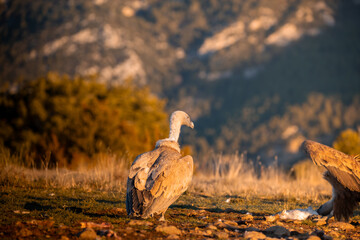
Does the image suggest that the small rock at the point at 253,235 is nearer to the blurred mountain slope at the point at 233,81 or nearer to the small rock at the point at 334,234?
the small rock at the point at 334,234

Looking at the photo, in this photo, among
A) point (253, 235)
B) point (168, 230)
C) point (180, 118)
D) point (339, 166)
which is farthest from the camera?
point (180, 118)

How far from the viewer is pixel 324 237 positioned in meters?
6.25

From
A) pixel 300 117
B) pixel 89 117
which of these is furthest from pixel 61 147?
pixel 300 117

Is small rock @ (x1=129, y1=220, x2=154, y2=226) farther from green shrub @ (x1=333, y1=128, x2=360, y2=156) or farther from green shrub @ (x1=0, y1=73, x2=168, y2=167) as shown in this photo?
green shrub @ (x1=333, y1=128, x2=360, y2=156)

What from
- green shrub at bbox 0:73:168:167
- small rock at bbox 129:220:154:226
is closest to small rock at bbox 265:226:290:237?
small rock at bbox 129:220:154:226

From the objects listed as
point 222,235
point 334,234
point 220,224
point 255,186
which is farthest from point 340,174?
point 255,186

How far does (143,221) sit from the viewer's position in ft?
21.8

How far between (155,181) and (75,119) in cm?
2277

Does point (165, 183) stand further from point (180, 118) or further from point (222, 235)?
point (180, 118)

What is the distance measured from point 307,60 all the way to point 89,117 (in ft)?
565

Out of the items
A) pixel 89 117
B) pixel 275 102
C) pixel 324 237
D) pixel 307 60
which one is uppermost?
pixel 307 60

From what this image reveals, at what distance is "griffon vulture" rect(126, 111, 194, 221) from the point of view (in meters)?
6.67

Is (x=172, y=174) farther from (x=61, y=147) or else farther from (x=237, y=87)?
(x=237, y=87)

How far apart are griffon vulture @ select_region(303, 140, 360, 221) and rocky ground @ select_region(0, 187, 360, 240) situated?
0.31 meters
